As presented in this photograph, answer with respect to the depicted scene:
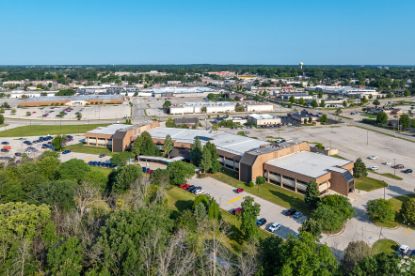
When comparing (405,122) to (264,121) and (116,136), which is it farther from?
(116,136)

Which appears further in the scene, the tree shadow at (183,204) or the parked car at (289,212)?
the tree shadow at (183,204)

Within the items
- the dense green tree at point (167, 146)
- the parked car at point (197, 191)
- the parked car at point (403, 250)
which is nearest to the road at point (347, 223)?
the parked car at point (197, 191)

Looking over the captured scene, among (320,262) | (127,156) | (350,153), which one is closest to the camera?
(320,262)

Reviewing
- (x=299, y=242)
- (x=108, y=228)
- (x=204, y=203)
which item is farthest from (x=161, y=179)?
(x=299, y=242)

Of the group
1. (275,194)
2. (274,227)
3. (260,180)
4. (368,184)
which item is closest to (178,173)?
(260,180)

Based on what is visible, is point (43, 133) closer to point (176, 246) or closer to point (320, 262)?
point (176, 246)

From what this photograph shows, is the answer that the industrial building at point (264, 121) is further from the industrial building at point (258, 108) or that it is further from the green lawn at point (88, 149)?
the green lawn at point (88, 149)
